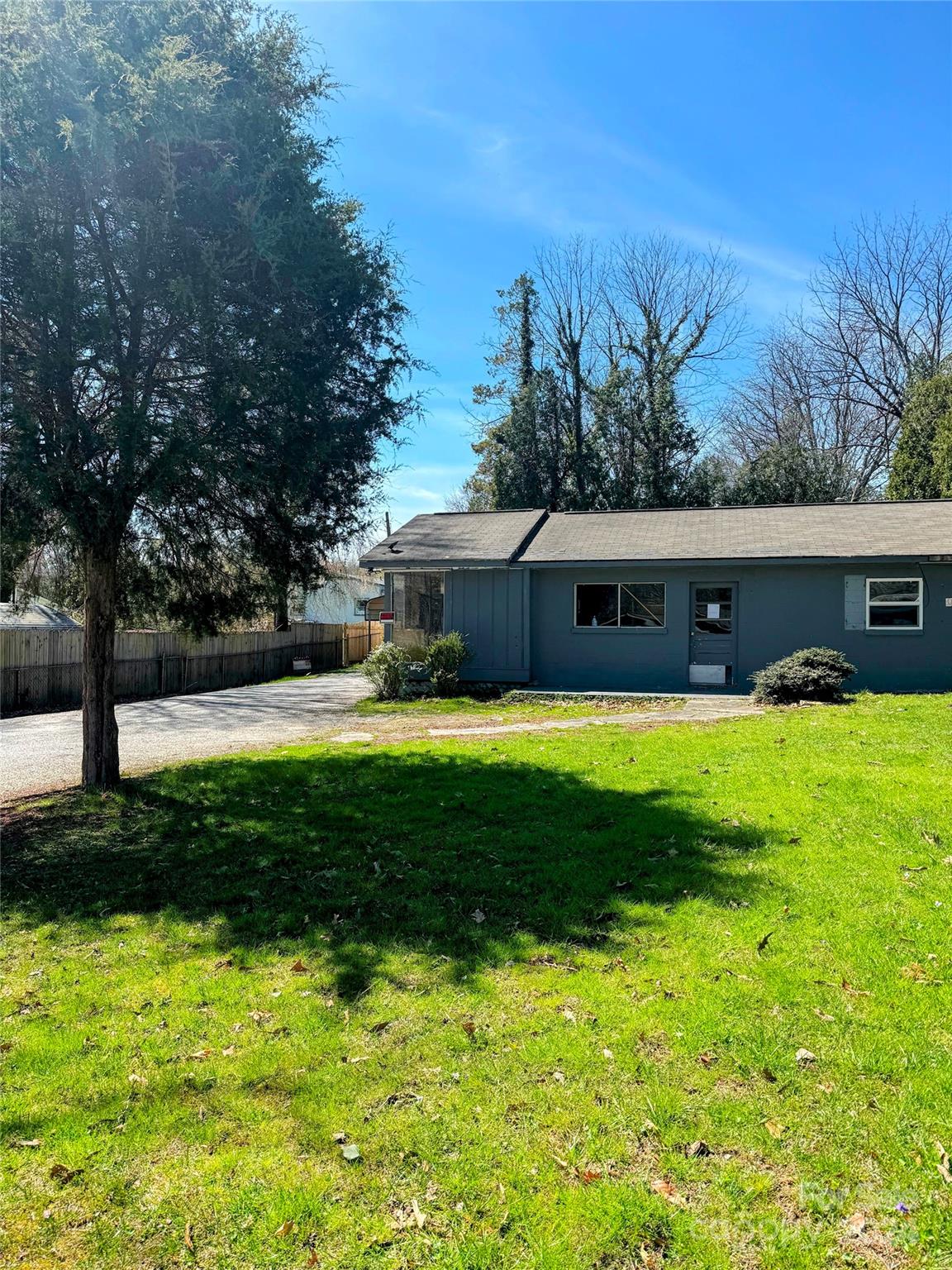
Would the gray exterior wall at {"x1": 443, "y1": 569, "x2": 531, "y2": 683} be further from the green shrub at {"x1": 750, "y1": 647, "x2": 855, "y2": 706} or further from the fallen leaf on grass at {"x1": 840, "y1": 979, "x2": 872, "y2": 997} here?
the fallen leaf on grass at {"x1": 840, "y1": 979, "x2": 872, "y2": 997}

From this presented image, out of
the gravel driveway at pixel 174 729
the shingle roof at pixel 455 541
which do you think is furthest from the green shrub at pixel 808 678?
the gravel driveway at pixel 174 729

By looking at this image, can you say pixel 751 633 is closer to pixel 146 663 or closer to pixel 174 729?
pixel 174 729

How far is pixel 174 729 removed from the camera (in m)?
12.6

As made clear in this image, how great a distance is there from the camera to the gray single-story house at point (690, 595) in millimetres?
14047

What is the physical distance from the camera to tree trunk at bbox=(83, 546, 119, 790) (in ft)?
25.6

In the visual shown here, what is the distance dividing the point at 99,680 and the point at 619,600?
10736mm

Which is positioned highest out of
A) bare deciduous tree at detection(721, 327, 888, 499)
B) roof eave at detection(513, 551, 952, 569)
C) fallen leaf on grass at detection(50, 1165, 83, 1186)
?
bare deciduous tree at detection(721, 327, 888, 499)

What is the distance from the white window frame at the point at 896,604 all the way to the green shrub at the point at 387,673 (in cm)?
931

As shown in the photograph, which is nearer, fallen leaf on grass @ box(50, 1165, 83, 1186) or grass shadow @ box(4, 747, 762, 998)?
fallen leaf on grass @ box(50, 1165, 83, 1186)

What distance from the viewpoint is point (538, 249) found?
30094 mm

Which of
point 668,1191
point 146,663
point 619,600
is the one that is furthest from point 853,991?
point 146,663

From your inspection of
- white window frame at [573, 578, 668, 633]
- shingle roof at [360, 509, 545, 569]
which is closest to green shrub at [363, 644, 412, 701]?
shingle roof at [360, 509, 545, 569]

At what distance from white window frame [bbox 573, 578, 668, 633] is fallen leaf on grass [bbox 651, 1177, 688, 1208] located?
44.7 ft

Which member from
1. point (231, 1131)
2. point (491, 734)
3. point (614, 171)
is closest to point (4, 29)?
point (231, 1131)
